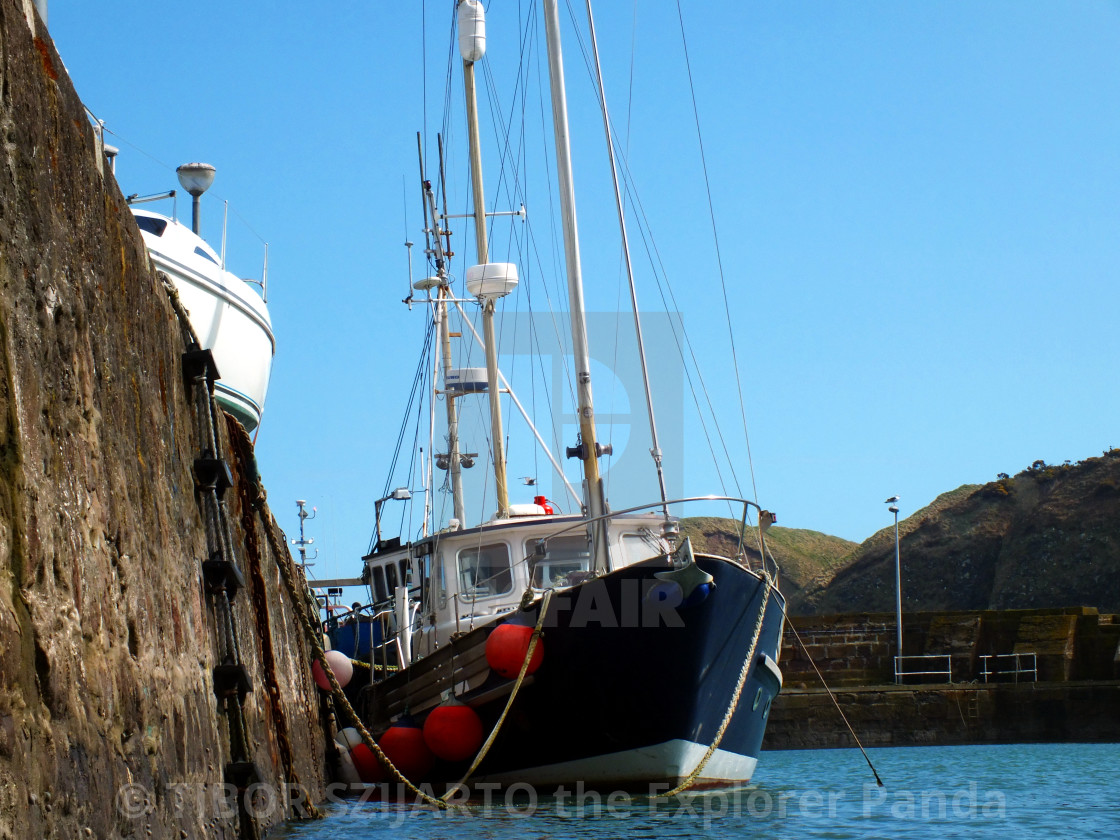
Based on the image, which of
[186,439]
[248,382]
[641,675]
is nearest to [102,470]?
[186,439]

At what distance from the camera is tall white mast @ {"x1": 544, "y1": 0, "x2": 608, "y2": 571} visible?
1080cm

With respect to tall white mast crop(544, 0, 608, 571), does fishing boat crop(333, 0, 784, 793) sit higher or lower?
lower

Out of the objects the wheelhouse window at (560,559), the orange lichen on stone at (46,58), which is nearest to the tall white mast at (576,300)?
the wheelhouse window at (560,559)

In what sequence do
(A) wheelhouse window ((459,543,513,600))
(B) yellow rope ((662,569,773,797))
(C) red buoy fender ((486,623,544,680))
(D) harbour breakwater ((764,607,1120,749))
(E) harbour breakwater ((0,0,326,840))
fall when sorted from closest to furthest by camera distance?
(E) harbour breakwater ((0,0,326,840)), (C) red buoy fender ((486,623,544,680)), (B) yellow rope ((662,569,773,797)), (A) wheelhouse window ((459,543,513,600)), (D) harbour breakwater ((764,607,1120,749))

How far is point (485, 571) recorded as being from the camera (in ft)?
42.0

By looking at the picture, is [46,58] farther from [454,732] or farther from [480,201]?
[480,201]

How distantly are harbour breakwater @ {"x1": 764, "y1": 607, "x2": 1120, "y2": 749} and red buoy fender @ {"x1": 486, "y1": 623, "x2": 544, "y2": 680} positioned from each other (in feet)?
45.8

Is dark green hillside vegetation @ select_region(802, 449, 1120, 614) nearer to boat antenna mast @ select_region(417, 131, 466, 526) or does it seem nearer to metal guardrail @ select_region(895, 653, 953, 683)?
metal guardrail @ select_region(895, 653, 953, 683)

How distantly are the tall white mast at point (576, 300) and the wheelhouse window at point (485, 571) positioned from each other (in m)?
1.99

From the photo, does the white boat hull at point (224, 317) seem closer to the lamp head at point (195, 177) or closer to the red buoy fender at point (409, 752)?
the lamp head at point (195, 177)

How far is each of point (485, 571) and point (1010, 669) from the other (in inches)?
728

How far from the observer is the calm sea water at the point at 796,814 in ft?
28.0

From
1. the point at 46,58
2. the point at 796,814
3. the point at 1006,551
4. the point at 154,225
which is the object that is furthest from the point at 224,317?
the point at 1006,551

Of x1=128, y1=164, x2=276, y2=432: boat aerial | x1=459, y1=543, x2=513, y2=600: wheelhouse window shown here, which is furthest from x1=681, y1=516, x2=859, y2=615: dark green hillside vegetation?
x1=128, y1=164, x2=276, y2=432: boat aerial
